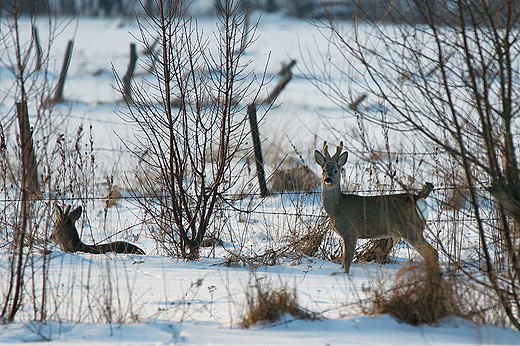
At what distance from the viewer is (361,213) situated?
600 cm

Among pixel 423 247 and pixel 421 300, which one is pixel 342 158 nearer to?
pixel 423 247

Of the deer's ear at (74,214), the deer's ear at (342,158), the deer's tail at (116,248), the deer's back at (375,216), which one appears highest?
the deer's ear at (342,158)

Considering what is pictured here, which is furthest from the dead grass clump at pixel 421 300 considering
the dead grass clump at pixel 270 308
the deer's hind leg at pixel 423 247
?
the deer's hind leg at pixel 423 247

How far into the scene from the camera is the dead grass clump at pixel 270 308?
404cm

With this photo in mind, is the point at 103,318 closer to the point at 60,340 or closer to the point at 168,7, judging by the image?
the point at 60,340

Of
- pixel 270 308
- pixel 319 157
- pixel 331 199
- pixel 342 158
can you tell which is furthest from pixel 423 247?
pixel 270 308

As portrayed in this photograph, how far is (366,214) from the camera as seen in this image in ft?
19.5

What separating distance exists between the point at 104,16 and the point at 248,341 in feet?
157

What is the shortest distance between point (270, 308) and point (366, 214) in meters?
2.23

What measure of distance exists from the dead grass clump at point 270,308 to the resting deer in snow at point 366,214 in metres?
1.85

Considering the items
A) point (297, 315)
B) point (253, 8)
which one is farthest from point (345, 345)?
point (253, 8)

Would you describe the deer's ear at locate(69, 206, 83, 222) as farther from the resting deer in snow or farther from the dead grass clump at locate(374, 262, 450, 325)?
the dead grass clump at locate(374, 262, 450, 325)

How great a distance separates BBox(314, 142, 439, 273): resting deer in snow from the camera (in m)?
5.71

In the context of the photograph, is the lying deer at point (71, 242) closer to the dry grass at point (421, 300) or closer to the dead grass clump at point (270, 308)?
the dead grass clump at point (270, 308)
